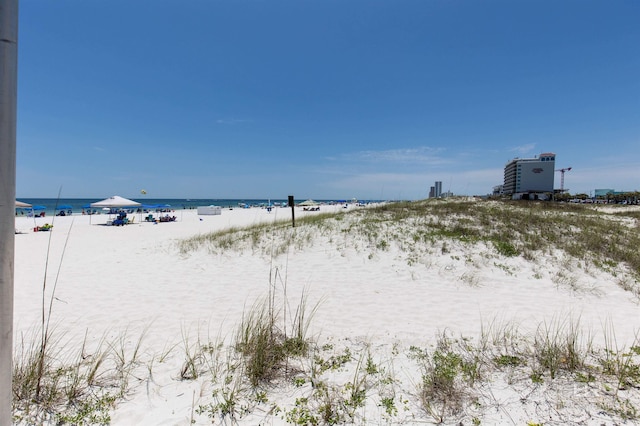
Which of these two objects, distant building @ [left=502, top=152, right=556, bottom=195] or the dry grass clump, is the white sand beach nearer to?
the dry grass clump

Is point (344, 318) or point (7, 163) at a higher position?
point (7, 163)

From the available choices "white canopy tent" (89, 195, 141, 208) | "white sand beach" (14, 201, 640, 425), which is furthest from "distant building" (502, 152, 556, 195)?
"white canopy tent" (89, 195, 141, 208)

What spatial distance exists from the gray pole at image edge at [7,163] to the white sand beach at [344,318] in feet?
4.89

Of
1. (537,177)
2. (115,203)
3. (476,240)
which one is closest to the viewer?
(476,240)

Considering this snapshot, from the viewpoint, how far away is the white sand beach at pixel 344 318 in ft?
8.59

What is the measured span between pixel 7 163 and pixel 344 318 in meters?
4.86

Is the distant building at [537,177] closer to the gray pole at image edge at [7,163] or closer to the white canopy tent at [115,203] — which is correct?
the white canopy tent at [115,203]

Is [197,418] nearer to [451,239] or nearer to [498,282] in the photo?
[498,282]

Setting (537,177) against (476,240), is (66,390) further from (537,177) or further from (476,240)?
(537,177)

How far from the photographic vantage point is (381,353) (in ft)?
12.5

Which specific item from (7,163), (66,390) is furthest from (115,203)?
(7,163)

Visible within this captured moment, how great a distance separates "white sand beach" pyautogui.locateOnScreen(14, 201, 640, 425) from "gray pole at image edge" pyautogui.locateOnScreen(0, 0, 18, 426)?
4.89 ft

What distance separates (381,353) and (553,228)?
1229 centimetres

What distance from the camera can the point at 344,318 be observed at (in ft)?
16.8
